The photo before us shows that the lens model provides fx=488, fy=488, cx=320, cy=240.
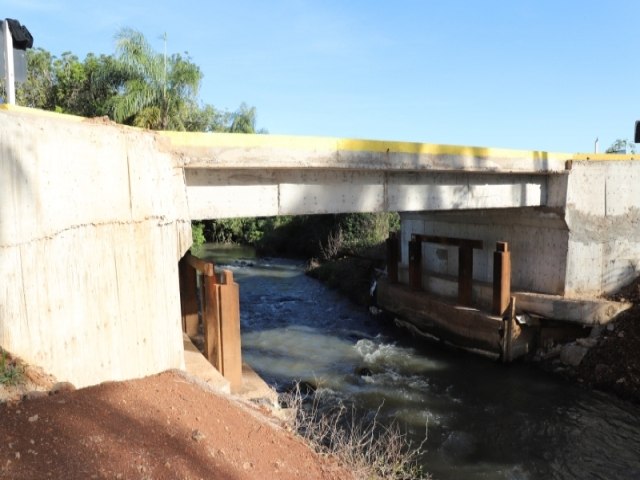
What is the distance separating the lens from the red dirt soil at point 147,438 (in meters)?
2.71

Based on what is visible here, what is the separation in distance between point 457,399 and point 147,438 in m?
7.50

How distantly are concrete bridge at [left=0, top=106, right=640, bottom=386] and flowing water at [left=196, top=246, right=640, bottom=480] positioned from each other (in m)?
2.47

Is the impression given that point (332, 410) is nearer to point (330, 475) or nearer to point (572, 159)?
point (330, 475)

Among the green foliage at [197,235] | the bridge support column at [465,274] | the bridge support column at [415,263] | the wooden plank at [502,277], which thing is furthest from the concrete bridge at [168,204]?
the green foliage at [197,235]

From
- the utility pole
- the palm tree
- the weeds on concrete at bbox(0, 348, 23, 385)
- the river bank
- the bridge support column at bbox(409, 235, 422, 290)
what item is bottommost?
the river bank

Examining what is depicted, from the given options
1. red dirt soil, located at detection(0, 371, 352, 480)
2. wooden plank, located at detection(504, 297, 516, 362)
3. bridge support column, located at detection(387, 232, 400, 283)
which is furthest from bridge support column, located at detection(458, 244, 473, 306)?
red dirt soil, located at detection(0, 371, 352, 480)

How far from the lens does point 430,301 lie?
1313 centimetres

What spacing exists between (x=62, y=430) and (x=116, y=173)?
2.31 meters

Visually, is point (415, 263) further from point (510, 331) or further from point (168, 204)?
point (168, 204)

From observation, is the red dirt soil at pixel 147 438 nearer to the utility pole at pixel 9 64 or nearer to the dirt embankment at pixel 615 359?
the utility pole at pixel 9 64

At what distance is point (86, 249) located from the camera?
4.09 metres

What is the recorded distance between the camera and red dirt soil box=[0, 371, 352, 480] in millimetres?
2707

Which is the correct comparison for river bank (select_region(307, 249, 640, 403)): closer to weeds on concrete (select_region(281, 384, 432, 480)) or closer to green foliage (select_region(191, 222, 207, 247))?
weeds on concrete (select_region(281, 384, 432, 480))

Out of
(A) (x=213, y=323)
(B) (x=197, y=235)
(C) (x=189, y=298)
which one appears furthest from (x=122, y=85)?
(A) (x=213, y=323)
